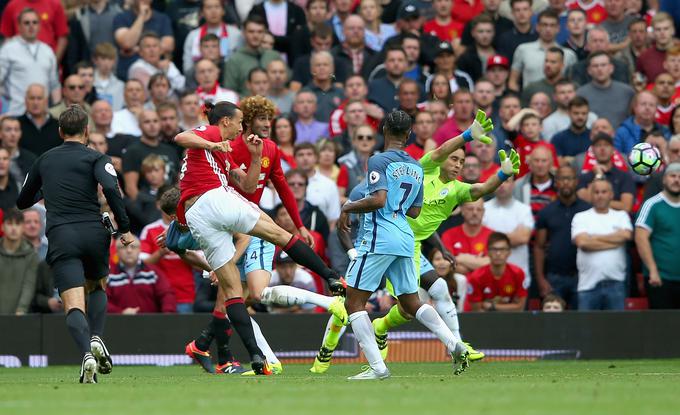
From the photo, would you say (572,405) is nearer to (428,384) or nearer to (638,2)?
(428,384)

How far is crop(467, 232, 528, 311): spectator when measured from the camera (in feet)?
59.4

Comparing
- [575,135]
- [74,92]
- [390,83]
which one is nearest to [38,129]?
[74,92]

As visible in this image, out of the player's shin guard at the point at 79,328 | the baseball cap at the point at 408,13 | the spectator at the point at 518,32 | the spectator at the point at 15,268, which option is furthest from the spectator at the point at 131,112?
the player's shin guard at the point at 79,328

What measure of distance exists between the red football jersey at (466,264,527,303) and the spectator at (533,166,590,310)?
0.67 meters

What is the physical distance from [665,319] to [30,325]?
27.7 feet

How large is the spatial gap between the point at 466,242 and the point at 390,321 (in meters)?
4.76

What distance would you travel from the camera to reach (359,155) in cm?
1959

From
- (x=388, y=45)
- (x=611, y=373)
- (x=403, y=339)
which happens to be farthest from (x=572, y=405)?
(x=388, y=45)

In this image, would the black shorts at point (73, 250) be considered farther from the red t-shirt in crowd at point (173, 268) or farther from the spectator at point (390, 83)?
the spectator at point (390, 83)

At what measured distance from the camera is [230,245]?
12883 millimetres

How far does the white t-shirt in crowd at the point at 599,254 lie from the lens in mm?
18281

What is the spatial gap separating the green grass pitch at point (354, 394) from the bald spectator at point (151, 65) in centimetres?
828

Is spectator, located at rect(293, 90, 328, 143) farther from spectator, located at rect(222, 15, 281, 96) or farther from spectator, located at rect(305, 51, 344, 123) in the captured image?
spectator, located at rect(222, 15, 281, 96)

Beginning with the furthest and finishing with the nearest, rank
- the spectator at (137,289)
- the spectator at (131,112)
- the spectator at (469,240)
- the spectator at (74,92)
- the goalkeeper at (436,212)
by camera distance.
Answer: the spectator at (131,112) → the spectator at (74,92) → the spectator at (469,240) → the spectator at (137,289) → the goalkeeper at (436,212)
